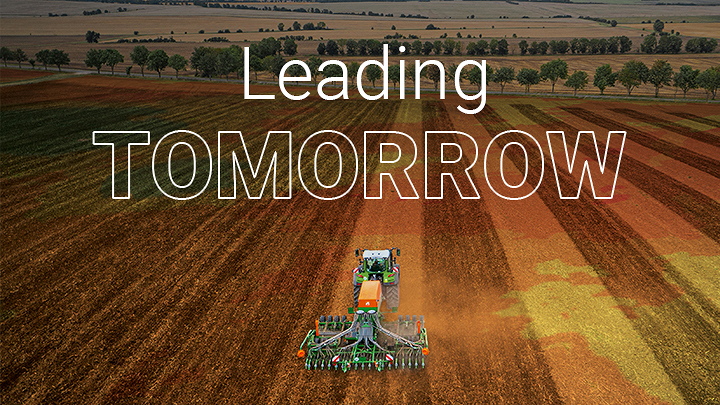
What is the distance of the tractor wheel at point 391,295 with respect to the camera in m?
16.7

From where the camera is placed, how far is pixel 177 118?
52.4 metres

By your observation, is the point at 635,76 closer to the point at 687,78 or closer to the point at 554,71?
the point at 687,78

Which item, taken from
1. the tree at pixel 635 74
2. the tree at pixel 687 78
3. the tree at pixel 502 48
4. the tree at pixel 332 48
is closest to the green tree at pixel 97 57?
the tree at pixel 332 48

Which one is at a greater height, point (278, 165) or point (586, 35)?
point (586, 35)

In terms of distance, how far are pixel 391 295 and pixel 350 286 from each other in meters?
2.86

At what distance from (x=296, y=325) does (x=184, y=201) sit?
1555 cm

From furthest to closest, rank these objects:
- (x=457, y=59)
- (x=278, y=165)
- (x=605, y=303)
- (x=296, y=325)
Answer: (x=457, y=59) → (x=278, y=165) → (x=605, y=303) → (x=296, y=325)

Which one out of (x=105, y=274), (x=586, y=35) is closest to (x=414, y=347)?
(x=105, y=274)

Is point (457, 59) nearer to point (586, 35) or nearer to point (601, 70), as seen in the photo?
point (601, 70)

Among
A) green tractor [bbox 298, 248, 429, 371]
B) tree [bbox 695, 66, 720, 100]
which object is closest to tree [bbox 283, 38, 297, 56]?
tree [bbox 695, 66, 720, 100]

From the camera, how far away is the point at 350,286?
1911 cm

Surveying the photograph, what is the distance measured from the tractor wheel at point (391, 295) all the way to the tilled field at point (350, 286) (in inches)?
41.2

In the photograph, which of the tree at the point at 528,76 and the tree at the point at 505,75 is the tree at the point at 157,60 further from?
the tree at the point at 528,76

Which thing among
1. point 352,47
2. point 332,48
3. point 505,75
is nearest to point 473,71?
point 505,75
